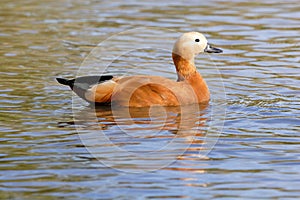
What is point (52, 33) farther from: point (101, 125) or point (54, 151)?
point (54, 151)

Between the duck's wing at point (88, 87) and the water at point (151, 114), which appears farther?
the duck's wing at point (88, 87)

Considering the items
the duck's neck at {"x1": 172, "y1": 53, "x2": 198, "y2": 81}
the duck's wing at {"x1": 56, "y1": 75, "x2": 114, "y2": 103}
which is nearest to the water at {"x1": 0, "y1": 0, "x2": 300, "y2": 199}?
the duck's wing at {"x1": 56, "y1": 75, "x2": 114, "y2": 103}

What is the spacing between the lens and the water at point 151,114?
6.93 metres

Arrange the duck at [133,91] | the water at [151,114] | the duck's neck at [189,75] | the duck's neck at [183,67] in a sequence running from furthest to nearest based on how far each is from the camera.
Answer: the duck's neck at [183,67], the duck's neck at [189,75], the duck at [133,91], the water at [151,114]

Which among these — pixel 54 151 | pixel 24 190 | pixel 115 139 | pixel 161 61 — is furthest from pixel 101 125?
pixel 161 61

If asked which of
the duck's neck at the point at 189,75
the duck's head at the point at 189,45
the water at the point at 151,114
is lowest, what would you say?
the water at the point at 151,114

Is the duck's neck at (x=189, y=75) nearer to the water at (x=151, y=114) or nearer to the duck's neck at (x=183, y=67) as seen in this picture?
the duck's neck at (x=183, y=67)

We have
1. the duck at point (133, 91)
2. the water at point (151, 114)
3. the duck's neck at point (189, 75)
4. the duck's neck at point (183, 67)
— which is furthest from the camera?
the duck's neck at point (183, 67)

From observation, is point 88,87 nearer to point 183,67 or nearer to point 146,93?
point 146,93

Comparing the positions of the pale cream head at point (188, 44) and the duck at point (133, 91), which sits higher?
the pale cream head at point (188, 44)

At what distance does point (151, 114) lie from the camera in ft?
31.8

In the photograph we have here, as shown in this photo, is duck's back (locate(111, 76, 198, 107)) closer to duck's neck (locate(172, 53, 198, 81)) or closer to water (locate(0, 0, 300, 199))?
water (locate(0, 0, 300, 199))

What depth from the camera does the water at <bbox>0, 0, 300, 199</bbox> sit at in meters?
6.93

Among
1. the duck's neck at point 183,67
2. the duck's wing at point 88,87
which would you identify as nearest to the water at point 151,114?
the duck's wing at point 88,87
